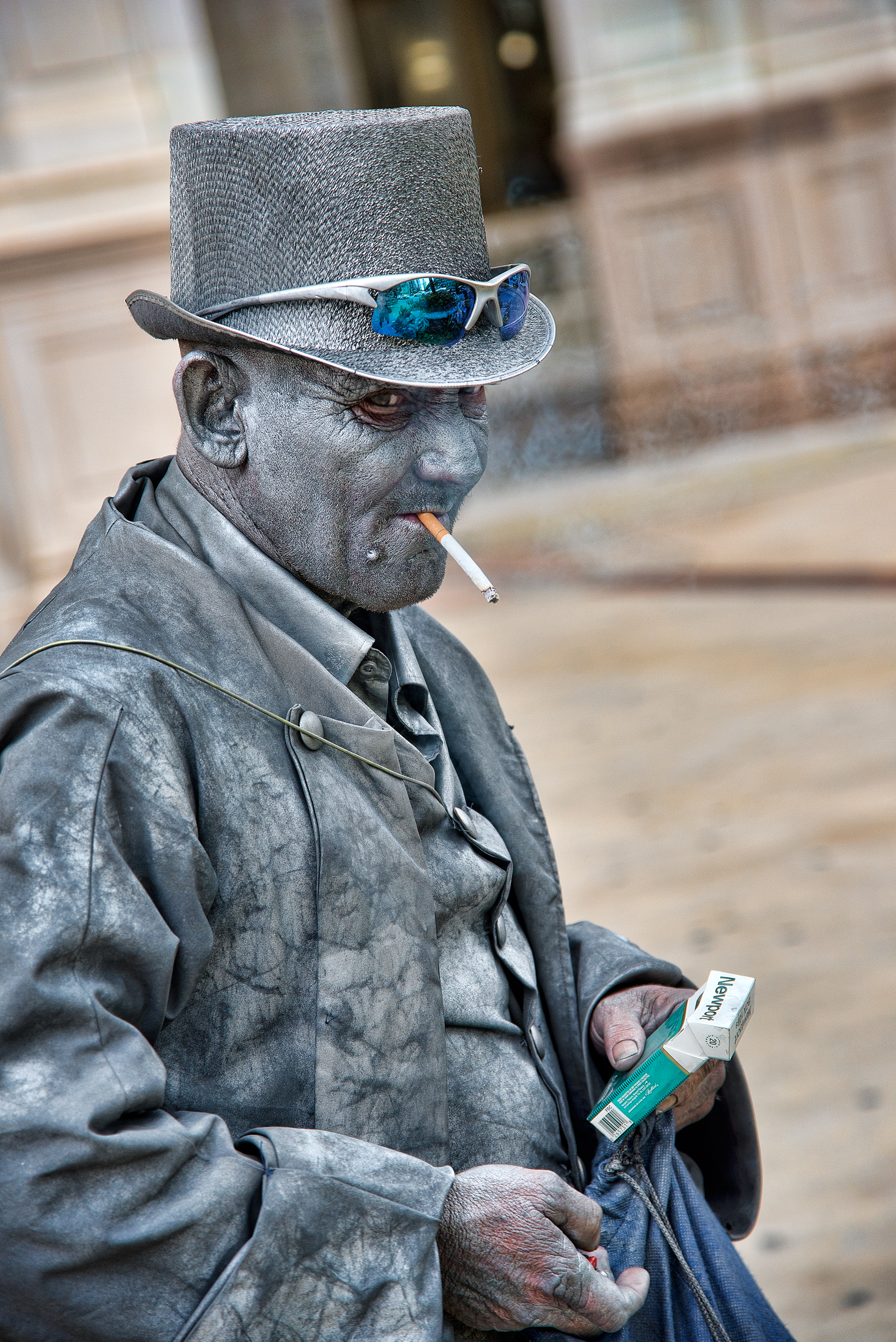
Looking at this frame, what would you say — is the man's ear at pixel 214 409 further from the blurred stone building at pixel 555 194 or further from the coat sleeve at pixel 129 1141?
the blurred stone building at pixel 555 194

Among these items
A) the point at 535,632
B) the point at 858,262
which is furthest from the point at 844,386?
the point at 535,632

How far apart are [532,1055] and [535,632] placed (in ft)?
17.1

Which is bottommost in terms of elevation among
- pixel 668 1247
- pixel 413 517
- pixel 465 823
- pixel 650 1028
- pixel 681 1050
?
pixel 668 1247

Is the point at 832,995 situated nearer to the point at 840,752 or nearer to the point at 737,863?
the point at 737,863

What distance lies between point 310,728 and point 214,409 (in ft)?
0.94

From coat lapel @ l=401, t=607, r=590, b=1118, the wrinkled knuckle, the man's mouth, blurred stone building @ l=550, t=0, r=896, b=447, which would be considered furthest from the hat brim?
blurred stone building @ l=550, t=0, r=896, b=447

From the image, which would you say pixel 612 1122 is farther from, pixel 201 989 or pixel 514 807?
pixel 201 989

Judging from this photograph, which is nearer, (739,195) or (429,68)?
(739,195)

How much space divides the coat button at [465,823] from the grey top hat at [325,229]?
420mm

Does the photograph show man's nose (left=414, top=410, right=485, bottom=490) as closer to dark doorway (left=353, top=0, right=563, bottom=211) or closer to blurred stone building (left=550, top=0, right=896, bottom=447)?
blurred stone building (left=550, top=0, right=896, bottom=447)

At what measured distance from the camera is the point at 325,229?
3.80ft

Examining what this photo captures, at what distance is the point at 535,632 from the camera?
655 centimetres

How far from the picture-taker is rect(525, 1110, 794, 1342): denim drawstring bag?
1367 millimetres

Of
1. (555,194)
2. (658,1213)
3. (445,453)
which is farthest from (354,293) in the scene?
(555,194)
